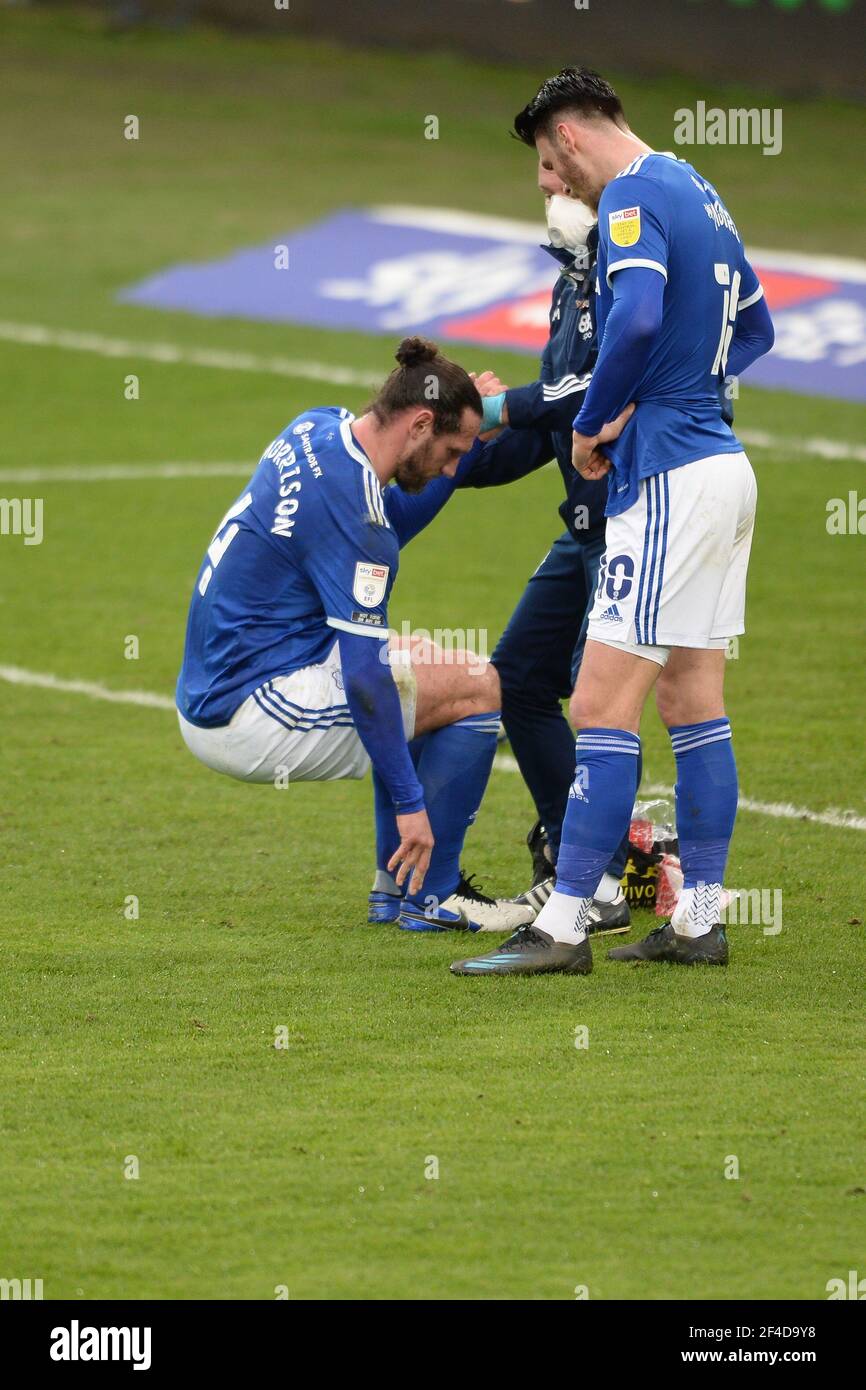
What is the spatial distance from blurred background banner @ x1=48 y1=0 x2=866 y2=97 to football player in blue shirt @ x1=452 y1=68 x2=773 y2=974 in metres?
21.0

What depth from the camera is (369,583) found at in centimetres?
559

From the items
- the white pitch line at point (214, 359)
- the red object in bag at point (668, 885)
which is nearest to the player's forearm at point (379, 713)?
the red object in bag at point (668, 885)

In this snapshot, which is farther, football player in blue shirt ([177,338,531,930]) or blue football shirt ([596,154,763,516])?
football player in blue shirt ([177,338,531,930])

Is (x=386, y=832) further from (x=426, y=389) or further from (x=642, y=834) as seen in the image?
(x=426, y=389)

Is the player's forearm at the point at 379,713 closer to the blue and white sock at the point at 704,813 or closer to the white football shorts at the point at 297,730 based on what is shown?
the white football shorts at the point at 297,730

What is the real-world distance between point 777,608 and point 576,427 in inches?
197

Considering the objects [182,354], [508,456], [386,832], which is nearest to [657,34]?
[182,354]

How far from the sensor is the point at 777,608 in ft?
33.5

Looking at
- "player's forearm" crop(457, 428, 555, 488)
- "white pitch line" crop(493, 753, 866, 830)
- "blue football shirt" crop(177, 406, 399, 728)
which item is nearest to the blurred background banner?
"white pitch line" crop(493, 753, 866, 830)

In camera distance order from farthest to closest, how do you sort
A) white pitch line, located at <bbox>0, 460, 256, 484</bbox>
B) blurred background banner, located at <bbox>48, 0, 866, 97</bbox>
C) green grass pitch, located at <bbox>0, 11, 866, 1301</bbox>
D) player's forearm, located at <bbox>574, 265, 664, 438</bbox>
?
blurred background banner, located at <bbox>48, 0, 866, 97</bbox>, white pitch line, located at <bbox>0, 460, 256, 484</bbox>, player's forearm, located at <bbox>574, 265, 664, 438</bbox>, green grass pitch, located at <bbox>0, 11, 866, 1301</bbox>

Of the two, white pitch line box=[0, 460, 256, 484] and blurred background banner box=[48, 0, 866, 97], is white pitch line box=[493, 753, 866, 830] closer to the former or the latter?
white pitch line box=[0, 460, 256, 484]

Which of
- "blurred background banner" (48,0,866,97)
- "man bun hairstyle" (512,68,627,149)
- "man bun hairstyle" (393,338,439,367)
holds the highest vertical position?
"blurred background banner" (48,0,866,97)

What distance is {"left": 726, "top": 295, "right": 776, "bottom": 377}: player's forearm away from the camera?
5.78 metres

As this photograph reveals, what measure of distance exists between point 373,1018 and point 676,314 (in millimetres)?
1932
